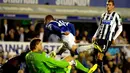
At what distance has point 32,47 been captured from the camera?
12.4 meters

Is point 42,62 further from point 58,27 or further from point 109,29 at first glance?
point 109,29

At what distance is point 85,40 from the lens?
20.1 metres

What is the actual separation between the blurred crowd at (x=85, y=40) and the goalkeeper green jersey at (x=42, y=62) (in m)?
2.74

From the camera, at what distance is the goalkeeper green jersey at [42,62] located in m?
12.4

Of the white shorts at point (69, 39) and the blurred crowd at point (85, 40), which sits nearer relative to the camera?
the white shorts at point (69, 39)

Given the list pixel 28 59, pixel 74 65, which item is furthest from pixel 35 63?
pixel 74 65

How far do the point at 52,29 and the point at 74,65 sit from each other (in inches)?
43.7

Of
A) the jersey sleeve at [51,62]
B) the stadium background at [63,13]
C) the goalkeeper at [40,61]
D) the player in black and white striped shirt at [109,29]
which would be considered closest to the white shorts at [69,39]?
the player in black and white striped shirt at [109,29]

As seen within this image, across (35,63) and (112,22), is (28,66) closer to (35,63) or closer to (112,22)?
(35,63)

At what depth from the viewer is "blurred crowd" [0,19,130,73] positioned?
17.8 m

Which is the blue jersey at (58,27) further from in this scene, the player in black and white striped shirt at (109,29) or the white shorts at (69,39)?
the player in black and white striped shirt at (109,29)

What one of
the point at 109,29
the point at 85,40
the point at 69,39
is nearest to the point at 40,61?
the point at 69,39

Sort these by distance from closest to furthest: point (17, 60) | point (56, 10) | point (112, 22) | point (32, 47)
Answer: point (32, 47), point (17, 60), point (112, 22), point (56, 10)

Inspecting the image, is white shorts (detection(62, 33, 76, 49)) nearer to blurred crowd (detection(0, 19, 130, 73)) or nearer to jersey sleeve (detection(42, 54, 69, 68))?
blurred crowd (detection(0, 19, 130, 73))
